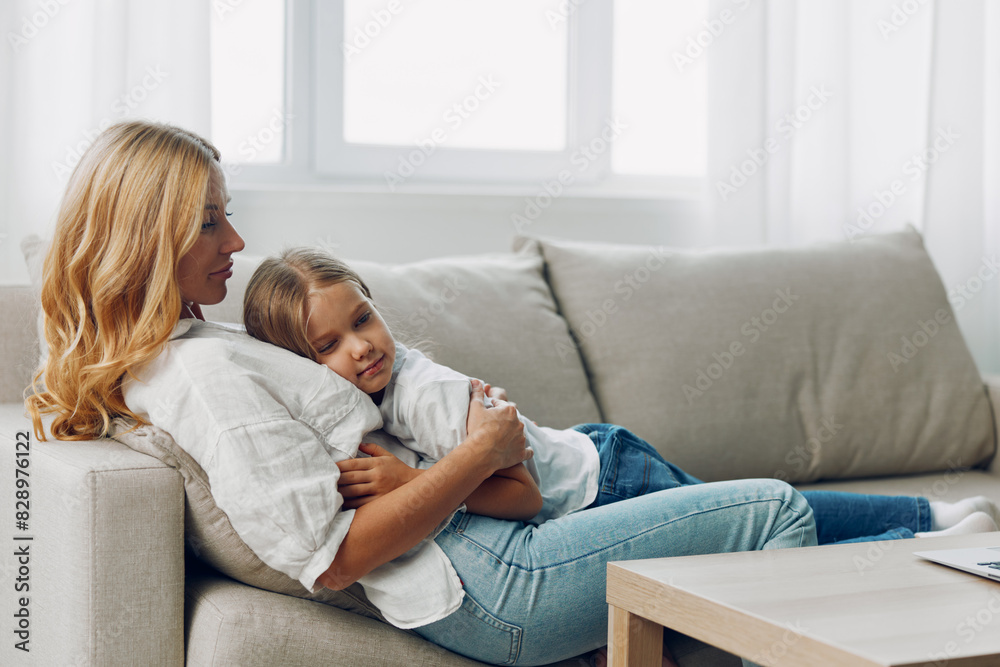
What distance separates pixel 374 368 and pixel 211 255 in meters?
0.25

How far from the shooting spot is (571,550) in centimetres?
120

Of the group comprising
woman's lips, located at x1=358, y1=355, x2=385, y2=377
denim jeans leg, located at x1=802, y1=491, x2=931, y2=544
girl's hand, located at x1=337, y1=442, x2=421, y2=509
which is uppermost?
woman's lips, located at x1=358, y1=355, x2=385, y2=377

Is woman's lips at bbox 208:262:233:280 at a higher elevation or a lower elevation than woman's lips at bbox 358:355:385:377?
higher

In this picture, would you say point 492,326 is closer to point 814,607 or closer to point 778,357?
point 778,357

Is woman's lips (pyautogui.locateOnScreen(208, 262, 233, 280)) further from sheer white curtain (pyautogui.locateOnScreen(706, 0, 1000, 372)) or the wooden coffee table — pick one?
sheer white curtain (pyautogui.locateOnScreen(706, 0, 1000, 372))

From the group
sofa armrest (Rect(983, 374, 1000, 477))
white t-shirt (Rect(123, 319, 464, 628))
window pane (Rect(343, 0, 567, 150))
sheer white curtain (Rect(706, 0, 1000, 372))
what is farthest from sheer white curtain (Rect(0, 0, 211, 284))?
sofa armrest (Rect(983, 374, 1000, 477))

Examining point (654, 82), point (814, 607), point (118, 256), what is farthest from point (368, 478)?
point (654, 82)

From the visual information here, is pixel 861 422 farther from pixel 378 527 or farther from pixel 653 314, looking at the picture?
pixel 378 527

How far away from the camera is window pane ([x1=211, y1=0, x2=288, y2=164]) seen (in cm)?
224

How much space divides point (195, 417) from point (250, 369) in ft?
0.28

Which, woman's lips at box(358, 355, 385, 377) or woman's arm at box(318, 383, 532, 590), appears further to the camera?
woman's lips at box(358, 355, 385, 377)

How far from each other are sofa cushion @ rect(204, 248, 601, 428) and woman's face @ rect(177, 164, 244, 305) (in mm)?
412

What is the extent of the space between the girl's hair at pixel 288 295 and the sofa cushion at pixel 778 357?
808 millimetres

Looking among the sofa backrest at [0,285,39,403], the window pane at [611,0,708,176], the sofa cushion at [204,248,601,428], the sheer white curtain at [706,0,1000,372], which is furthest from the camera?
the window pane at [611,0,708,176]
